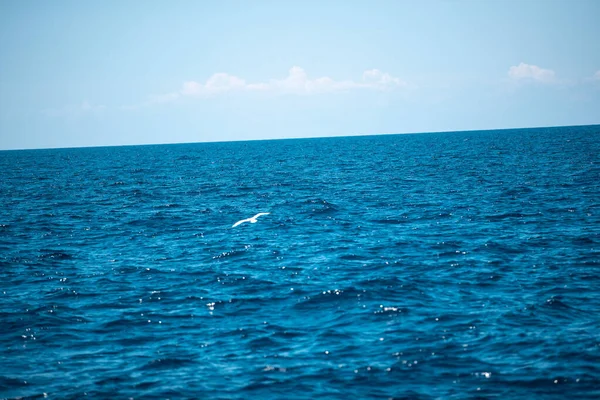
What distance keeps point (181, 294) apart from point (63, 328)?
4461 mm

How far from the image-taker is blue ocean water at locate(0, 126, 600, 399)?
12484 millimetres

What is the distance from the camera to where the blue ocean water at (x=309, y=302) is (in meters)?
12.5

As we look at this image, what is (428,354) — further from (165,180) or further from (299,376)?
(165,180)

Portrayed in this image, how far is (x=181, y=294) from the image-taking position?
A: 1938 centimetres

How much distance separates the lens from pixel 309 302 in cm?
1789

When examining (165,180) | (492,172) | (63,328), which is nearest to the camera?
(63,328)

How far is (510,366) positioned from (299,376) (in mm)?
5504

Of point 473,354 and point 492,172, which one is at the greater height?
point 492,172

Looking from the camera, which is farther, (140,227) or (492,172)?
(492,172)

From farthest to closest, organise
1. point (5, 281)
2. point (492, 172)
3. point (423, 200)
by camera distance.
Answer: point (492, 172) → point (423, 200) → point (5, 281)

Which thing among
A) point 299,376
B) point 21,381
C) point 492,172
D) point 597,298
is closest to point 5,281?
point 21,381

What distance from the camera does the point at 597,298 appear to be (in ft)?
56.8

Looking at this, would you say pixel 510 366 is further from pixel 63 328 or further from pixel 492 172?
pixel 492 172

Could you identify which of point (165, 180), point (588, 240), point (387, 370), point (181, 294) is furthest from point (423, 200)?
point (165, 180)
